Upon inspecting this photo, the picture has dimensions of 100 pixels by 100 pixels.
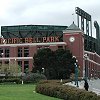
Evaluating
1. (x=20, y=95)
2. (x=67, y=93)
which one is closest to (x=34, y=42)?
(x=20, y=95)

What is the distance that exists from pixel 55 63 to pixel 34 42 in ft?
61.0

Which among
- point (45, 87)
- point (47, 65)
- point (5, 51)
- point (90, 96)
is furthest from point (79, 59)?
point (90, 96)

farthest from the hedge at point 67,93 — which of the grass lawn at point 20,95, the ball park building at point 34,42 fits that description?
the ball park building at point 34,42

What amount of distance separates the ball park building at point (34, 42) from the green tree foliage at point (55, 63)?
6594 mm

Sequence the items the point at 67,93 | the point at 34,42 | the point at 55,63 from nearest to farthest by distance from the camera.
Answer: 1. the point at 67,93
2. the point at 55,63
3. the point at 34,42

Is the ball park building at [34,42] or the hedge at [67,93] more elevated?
the ball park building at [34,42]

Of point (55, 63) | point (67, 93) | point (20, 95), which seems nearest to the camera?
point (67, 93)

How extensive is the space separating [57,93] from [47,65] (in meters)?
69.8

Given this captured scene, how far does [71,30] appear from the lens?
110 meters

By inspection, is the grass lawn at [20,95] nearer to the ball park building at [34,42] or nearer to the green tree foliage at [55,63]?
the green tree foliage at [55,63]

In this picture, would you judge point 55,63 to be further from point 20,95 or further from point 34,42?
point 20,95

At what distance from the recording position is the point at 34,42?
11488cm

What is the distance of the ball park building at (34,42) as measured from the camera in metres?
110

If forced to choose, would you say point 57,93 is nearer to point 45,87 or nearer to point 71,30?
point 45,87
